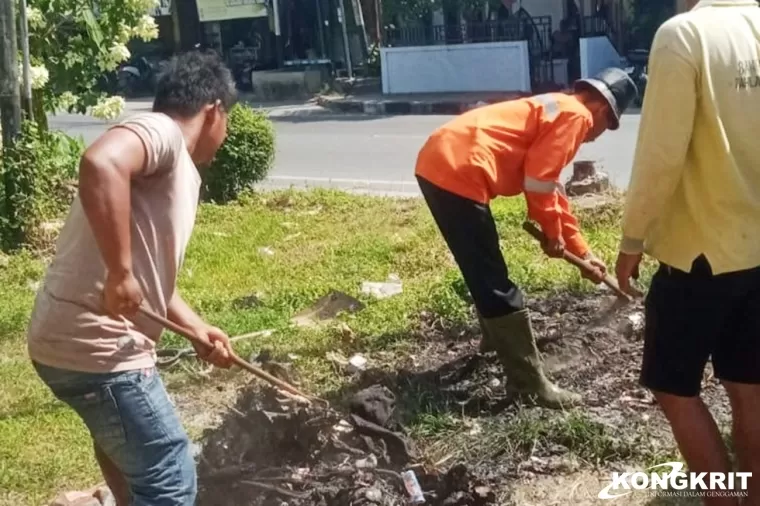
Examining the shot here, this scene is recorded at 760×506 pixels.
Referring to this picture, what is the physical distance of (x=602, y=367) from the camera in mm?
5461

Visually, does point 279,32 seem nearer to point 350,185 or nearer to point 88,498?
point 350,185

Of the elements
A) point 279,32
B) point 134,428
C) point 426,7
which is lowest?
point 134,428

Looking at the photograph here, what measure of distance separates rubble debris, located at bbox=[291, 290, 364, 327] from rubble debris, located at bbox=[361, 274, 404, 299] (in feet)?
0.70

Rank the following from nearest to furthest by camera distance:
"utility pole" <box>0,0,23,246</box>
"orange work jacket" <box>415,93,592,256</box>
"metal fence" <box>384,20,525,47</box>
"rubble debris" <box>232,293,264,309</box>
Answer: "orange work jacket" <box>415,93,592,256</box>
"rubble debris" <box>232,293,264,309</box>
"utility pole" <box>0,0,23,246</box>
"metal fence" <box>384,20,525,47</box>

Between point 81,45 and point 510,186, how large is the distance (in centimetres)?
616

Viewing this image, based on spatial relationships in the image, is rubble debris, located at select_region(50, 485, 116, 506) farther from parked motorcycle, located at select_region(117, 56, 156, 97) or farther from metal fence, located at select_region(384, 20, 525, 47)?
parked motorcycle, located at select_region(117, 56, 156, 97)

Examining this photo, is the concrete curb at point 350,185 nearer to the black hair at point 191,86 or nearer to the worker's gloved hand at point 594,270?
the worker's gloved hand at point 594,270

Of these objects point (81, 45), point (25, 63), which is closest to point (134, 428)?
point (25, 63)

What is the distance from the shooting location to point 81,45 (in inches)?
396

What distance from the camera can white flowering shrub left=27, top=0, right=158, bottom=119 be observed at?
388 inches

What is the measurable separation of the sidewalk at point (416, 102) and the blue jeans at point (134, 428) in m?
17.1

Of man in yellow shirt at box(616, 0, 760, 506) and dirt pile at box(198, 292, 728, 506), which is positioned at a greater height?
man in yellow shirt at box(616, 0, 760, 506)

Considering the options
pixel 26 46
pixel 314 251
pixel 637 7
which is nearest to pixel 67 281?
pixel 314 251

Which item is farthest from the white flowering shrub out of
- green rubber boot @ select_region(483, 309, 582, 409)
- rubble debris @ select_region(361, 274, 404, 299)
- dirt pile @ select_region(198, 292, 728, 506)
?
green rubber boot @ select_region(483, 309, 582, 409)
